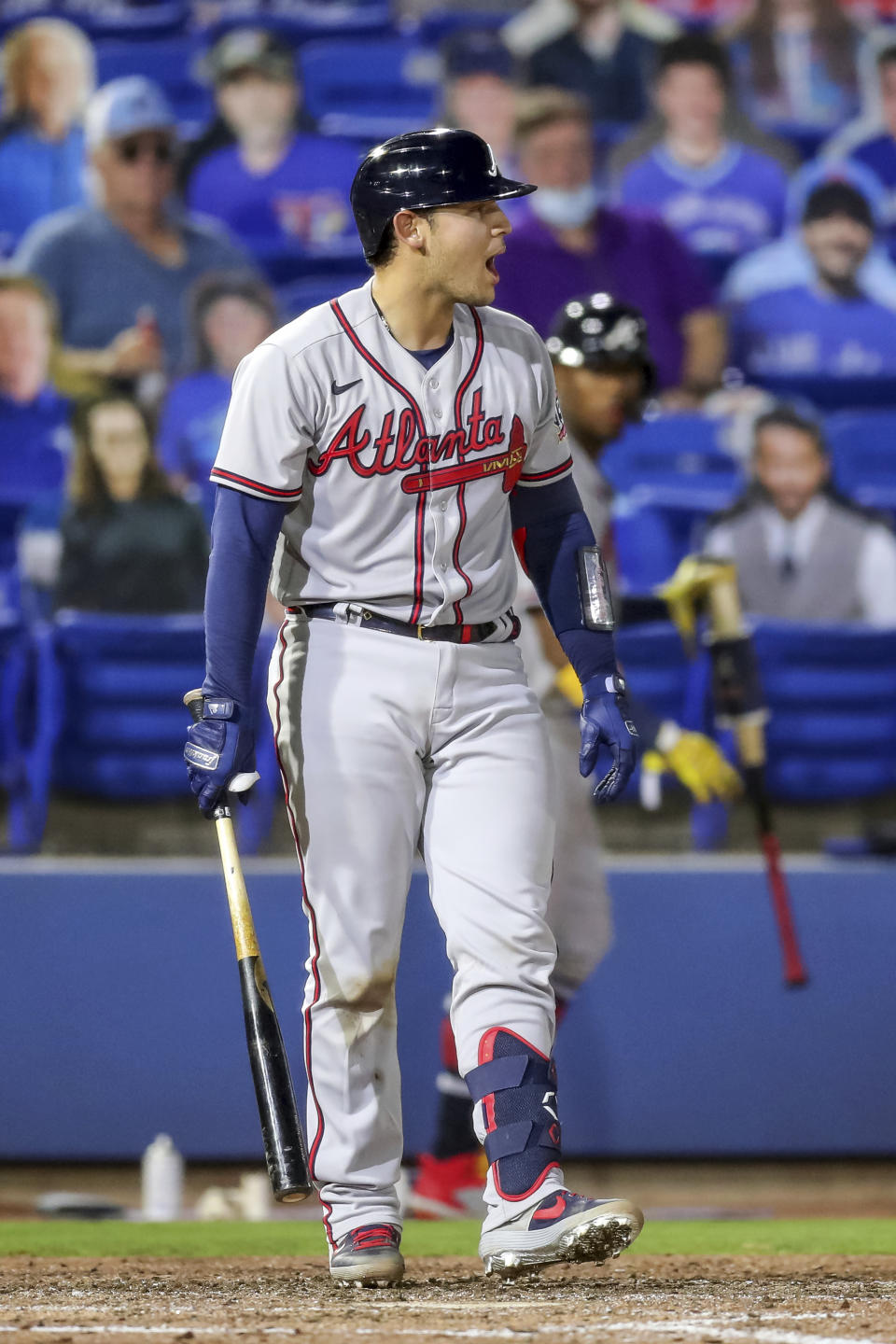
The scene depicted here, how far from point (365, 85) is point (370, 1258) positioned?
16.5 ft

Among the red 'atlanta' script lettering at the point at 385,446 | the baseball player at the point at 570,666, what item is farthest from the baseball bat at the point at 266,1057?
the baseball player at the point at 570,666

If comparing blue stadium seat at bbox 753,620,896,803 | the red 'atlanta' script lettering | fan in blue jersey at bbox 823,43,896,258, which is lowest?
blue stadium seat at bbox 753,620,896,803

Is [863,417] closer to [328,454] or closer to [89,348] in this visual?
[89,348]

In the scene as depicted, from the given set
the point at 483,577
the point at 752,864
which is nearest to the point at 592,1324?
the point at 483,577

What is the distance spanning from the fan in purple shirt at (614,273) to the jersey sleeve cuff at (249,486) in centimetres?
362

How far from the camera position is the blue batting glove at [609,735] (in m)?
2.38

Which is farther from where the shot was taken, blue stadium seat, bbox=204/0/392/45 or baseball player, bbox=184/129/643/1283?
blue stadium seat, bbox=204/0/392/45

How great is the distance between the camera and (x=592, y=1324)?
1826 millimetres

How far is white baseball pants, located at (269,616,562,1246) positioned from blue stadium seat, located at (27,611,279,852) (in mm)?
2707

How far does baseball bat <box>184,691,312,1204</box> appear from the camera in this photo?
7.20 ft

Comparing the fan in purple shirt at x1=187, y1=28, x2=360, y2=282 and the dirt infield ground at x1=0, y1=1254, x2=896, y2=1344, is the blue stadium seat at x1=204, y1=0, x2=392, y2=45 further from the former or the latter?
the dirt infield ground at x1=0, y1=1254, x2=896, y2=1344

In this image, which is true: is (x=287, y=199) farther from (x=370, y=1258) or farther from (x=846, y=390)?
(x=370, y=1258)

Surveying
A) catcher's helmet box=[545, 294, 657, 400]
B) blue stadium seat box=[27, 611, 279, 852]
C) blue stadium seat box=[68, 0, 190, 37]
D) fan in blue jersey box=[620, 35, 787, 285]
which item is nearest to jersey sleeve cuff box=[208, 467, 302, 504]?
catcher's helmet box=[545, 294, 657, 400]

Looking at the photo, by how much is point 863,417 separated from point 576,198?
4.26ft
